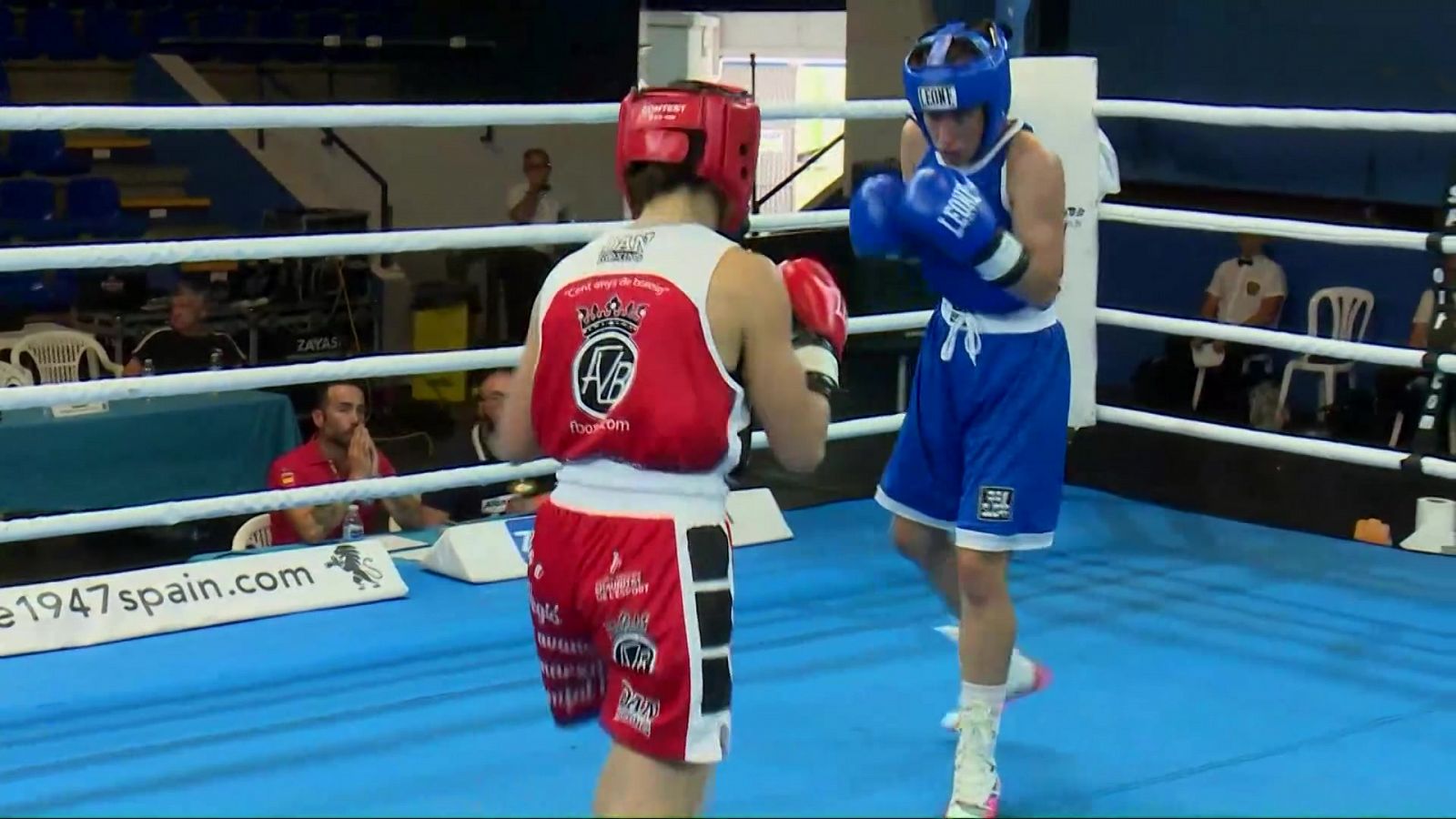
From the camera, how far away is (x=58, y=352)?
695cm

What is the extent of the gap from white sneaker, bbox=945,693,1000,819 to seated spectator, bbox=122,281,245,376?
188 inches

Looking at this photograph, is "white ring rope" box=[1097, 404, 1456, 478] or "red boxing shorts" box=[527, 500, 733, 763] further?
"white ring rope" box=[1097, 404, 1456, 478]

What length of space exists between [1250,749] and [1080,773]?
32 cm

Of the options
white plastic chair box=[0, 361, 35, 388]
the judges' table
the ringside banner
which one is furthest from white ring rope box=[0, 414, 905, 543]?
white plastic chair box=[0, 361, 35, 388]

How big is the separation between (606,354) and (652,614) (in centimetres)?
29

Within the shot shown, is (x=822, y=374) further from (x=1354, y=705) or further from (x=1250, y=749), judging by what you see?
(x=1354, y=705)

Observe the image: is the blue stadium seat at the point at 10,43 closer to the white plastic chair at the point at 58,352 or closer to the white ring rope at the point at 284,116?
the white plastic chair at the point at 58,352

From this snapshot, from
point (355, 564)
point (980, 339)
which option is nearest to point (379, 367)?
point (355, 564)

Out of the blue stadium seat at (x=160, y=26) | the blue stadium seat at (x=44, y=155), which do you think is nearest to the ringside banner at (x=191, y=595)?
the blue stadium seat at (x=44, y=155)

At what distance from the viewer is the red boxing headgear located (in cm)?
193

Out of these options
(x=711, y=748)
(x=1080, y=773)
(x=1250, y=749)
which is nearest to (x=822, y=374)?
(x=711, y=748)

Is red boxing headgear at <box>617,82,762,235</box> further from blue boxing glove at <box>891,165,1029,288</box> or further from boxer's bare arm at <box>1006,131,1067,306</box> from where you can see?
boxer's bare arm at <box>1006,131,1067,306</box>

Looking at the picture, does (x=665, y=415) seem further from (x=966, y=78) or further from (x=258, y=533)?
(x=258, y=533)

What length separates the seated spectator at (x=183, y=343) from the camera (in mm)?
6828
